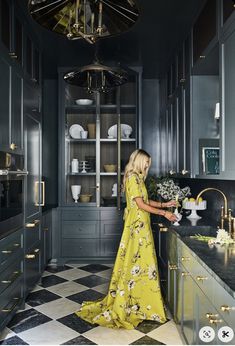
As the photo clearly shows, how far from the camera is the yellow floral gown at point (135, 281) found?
2.83m

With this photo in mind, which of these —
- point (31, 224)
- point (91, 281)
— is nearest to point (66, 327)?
point (31, 224)

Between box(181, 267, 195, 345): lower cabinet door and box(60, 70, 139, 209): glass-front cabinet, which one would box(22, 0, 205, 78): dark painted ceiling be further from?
box(181, 267, 195, 345): lower cabinet door

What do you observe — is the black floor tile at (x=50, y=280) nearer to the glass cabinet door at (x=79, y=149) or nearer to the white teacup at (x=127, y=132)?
the glass cabinet door at (x=79, y=149)

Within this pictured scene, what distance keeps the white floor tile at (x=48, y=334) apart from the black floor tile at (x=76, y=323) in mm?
46

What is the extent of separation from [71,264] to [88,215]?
0.70 metres

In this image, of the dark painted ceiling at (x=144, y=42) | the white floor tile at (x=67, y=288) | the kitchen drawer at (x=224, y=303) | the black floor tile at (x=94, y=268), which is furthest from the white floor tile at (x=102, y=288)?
the dark painted ceiling at (x=144, y=42)

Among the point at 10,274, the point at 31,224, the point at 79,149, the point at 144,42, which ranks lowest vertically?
the point at 10,274

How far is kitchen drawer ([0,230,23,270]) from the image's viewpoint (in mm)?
2466

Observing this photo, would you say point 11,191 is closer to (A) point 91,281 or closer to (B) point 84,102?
(A) point 91,281

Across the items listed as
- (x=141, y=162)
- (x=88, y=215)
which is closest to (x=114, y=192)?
(x=88, y=215)

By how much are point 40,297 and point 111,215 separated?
159cm

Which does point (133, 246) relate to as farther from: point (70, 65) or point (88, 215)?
point (70, 65)

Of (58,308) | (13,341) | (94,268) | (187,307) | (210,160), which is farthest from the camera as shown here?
(94,268)

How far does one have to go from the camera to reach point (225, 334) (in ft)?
4.68
